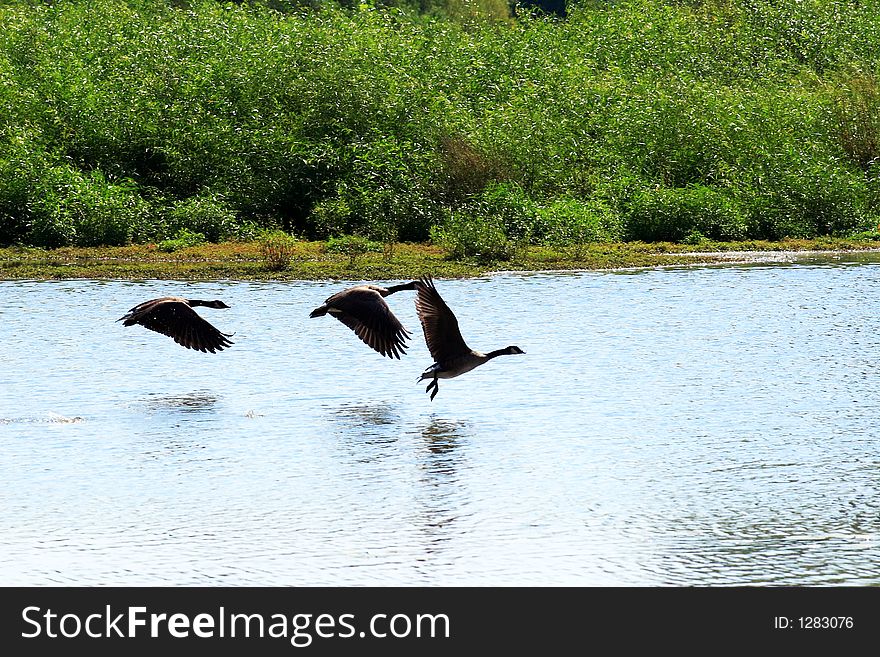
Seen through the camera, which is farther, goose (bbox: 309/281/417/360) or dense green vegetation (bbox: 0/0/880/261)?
dense green vegetation (bbox: 0/0/880/261)

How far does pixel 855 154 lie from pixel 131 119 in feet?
49.7

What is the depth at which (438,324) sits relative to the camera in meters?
11.0

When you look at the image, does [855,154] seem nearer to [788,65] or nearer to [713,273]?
[788,65]

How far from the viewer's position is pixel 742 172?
98.7 feet

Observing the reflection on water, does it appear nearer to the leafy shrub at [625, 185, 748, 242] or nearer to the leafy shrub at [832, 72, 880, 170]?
the leafy shrub at [625, 185, 748, 242]

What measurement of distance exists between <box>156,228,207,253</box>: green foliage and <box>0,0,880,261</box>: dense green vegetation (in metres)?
0.40

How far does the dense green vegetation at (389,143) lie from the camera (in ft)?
88.8

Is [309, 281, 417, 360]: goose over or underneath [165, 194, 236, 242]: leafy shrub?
over

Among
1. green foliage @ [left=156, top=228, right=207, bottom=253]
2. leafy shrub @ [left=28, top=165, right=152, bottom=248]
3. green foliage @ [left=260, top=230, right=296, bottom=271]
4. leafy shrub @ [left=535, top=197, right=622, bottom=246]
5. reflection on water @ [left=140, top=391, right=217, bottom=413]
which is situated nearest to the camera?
A: reflection on water @ [left=140, top=391, right=217, bottom=413]

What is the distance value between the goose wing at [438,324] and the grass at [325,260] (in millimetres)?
11023

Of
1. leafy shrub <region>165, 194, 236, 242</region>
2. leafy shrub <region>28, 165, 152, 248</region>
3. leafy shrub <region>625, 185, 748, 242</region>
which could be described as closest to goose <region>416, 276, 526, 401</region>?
leafy shrub <region>28, 165, 152, 248</region>

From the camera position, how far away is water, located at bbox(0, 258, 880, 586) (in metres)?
7.52

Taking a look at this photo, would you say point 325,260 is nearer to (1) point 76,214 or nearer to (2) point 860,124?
(1) point 76,214
